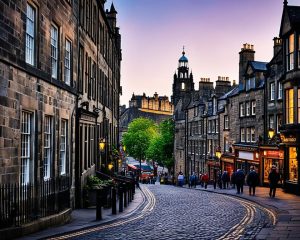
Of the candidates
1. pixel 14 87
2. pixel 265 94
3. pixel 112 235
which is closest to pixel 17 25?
pixel 14 87

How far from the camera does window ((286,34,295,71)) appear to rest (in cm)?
2488

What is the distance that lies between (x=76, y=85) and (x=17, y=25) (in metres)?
7.07

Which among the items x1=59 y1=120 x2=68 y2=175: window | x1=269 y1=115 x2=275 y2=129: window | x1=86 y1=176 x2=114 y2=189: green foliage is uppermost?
x1=269 y1=115 x2=275 y2=129: window

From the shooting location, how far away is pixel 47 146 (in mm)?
14898

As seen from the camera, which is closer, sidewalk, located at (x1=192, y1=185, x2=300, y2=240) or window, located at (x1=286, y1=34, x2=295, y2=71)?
sidewalk, located at (x1=192, y1=185, x2=300, y2=240)

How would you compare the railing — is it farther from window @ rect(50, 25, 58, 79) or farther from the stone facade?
window @ rect(50, 25, 58, 79)

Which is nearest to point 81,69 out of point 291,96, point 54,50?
point 54,50

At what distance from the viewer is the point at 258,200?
21.1 m

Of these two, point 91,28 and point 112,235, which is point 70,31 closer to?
point 91,28

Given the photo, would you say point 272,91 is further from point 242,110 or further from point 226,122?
point 226,122

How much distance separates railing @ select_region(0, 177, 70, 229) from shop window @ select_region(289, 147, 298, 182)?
576 inches

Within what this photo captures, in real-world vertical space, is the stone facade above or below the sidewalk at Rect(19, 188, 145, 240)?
above

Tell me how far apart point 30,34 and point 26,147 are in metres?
3.37

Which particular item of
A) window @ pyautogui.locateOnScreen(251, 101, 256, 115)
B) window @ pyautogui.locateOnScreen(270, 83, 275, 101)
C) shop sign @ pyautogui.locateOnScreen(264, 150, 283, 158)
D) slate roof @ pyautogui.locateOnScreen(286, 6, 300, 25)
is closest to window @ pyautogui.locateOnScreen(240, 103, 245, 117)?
window @ pyautogui.locateOnScreen(251, 101, 256, 115)
